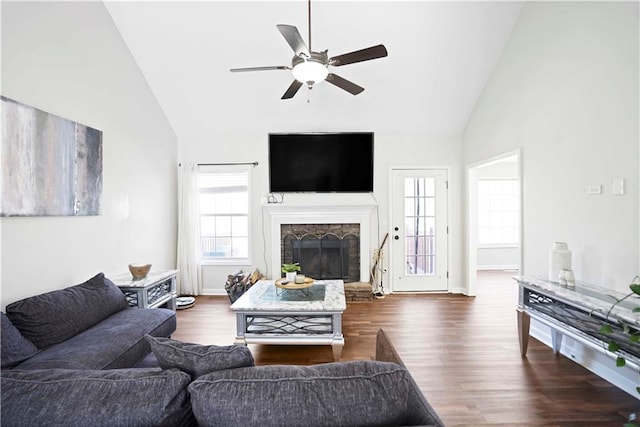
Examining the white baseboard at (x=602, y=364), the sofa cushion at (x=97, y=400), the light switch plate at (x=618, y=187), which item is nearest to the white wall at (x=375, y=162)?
the white baseboard at (x=602, y=364)

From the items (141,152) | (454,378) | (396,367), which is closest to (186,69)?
(141,152)

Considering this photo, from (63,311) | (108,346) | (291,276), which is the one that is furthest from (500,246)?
(63,311)

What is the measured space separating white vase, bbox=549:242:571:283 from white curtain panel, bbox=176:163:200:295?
4.62 metres

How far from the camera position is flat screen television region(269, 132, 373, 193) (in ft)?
15.9

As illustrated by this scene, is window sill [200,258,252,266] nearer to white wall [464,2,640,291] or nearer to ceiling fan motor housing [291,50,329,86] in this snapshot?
ceiling fan motor housing [291,50,329,86]

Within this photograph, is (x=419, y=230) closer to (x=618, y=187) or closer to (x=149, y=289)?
(x=618, y=187)

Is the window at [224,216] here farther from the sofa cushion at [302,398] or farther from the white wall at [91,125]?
the sofa cushion at [302,398]

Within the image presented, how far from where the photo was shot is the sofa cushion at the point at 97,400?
922mm

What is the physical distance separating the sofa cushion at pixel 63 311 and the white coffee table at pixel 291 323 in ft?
3.57

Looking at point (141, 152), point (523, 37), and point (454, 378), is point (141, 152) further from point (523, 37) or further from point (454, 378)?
point (523, 37)

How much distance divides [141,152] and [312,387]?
13.3 feet

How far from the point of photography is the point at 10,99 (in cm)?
224

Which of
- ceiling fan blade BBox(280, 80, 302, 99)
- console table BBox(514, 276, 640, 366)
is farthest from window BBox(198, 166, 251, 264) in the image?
console table BBox(514, 276, 640, 366)

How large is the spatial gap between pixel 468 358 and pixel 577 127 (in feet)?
7.62
